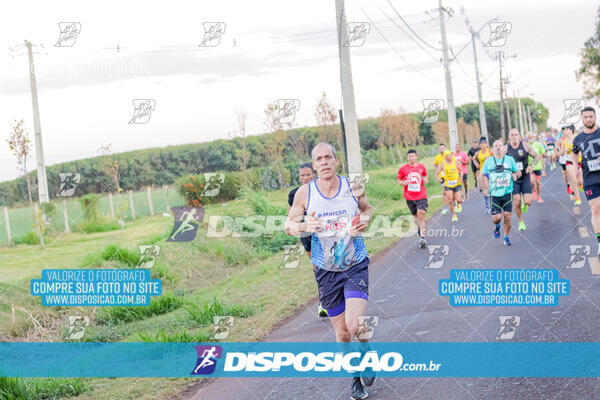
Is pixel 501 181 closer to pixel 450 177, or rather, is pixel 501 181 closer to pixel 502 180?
pixel 502 180

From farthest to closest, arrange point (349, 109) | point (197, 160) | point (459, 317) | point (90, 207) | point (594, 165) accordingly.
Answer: point (197, 160)
point (90, 207)
point (349, 109)
point (594, 165)
point (459, 317)

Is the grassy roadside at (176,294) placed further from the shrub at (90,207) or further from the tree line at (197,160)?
the tree line at (197,160)

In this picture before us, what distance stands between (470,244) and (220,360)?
7.36 m

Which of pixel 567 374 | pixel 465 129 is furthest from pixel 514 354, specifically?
pixel 465 129

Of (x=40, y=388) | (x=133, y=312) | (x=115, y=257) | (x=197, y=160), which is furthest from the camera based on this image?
(x=197, y=160)

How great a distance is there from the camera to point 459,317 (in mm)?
7707

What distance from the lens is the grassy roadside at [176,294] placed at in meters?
8.45

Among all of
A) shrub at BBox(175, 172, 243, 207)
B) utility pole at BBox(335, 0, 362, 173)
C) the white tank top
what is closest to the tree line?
A: shrub at BBox(175, 172, 243, 207)

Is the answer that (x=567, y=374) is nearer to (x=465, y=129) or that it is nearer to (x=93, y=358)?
(x=93, y=358)

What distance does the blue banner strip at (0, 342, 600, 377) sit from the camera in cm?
565

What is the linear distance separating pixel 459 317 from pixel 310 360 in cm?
199

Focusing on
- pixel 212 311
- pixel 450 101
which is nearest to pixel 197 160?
pixel 450 101

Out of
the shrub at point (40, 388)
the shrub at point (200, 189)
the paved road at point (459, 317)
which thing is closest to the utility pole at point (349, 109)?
the paved road at point (459, 317)

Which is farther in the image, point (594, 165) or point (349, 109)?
point (349, 109)
